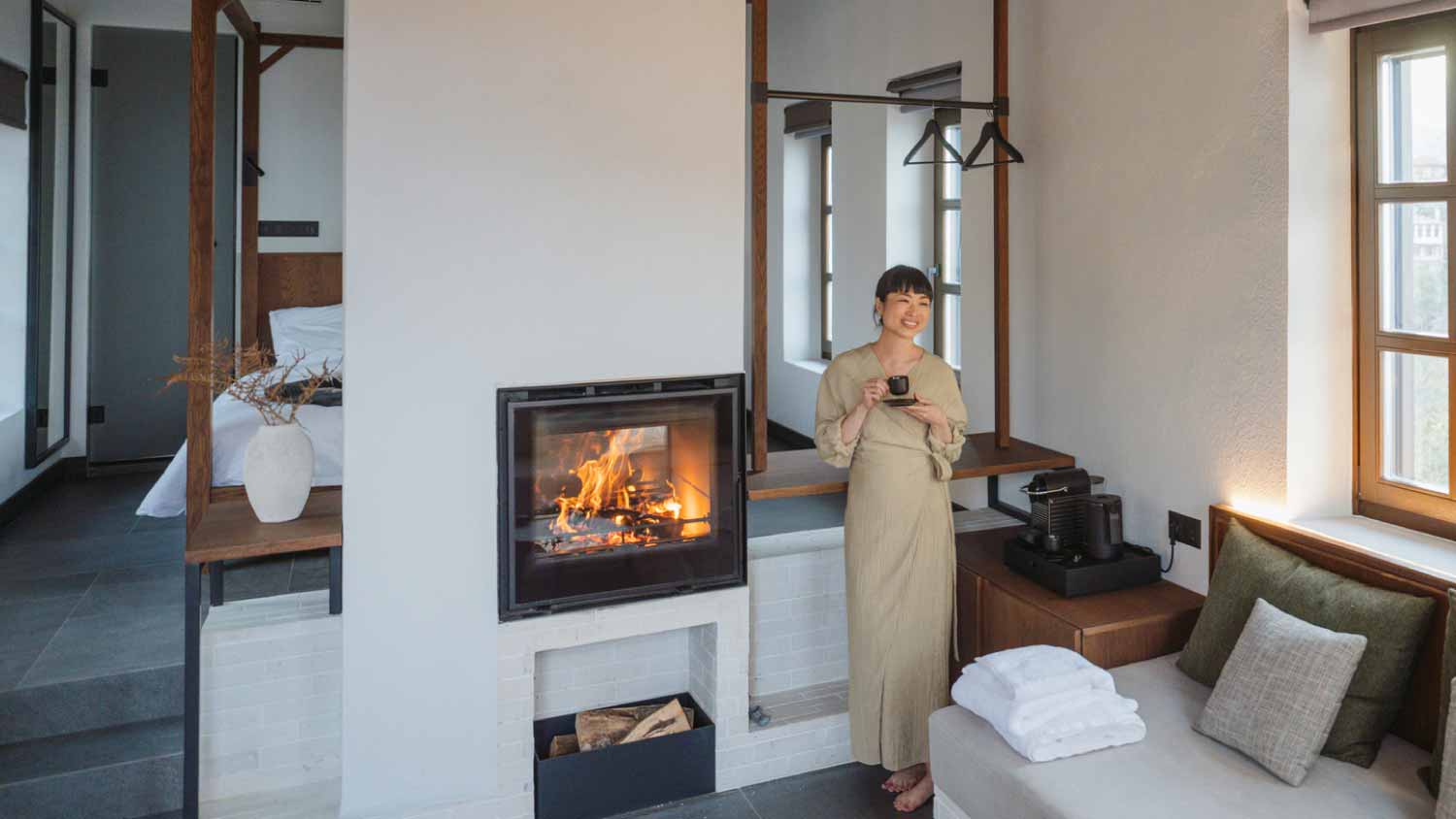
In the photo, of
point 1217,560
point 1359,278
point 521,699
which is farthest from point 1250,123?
point 521,699

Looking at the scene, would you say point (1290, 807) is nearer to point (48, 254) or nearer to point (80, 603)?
point (80, 603)

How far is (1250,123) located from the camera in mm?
2875

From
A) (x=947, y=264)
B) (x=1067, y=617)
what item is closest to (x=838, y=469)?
(x=1067, y=617)

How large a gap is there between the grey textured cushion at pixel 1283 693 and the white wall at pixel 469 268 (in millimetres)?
1770

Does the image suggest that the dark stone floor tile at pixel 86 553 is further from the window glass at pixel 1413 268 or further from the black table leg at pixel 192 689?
the window glass at pixel 1413 268

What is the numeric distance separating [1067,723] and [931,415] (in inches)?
37.1

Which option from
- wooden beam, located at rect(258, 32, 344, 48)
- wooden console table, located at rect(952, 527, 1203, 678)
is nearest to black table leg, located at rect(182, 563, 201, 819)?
wooden console table, located at rect(952, 527, 1203, 678)

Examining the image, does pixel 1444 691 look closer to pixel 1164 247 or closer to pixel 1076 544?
pixel 1076 544

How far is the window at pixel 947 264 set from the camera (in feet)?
16.6

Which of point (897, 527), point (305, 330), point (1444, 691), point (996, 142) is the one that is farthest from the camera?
point (305, 330)

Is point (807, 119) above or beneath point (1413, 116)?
above

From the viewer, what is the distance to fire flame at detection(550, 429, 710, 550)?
2.97m

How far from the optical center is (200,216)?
283 centimetres

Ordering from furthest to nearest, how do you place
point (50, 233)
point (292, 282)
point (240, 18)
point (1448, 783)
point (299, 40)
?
1. point (292, 282)
2. point (299, 40)
3. point (50, 233)
4. point (240, 18)
5. point (1448, 783)
